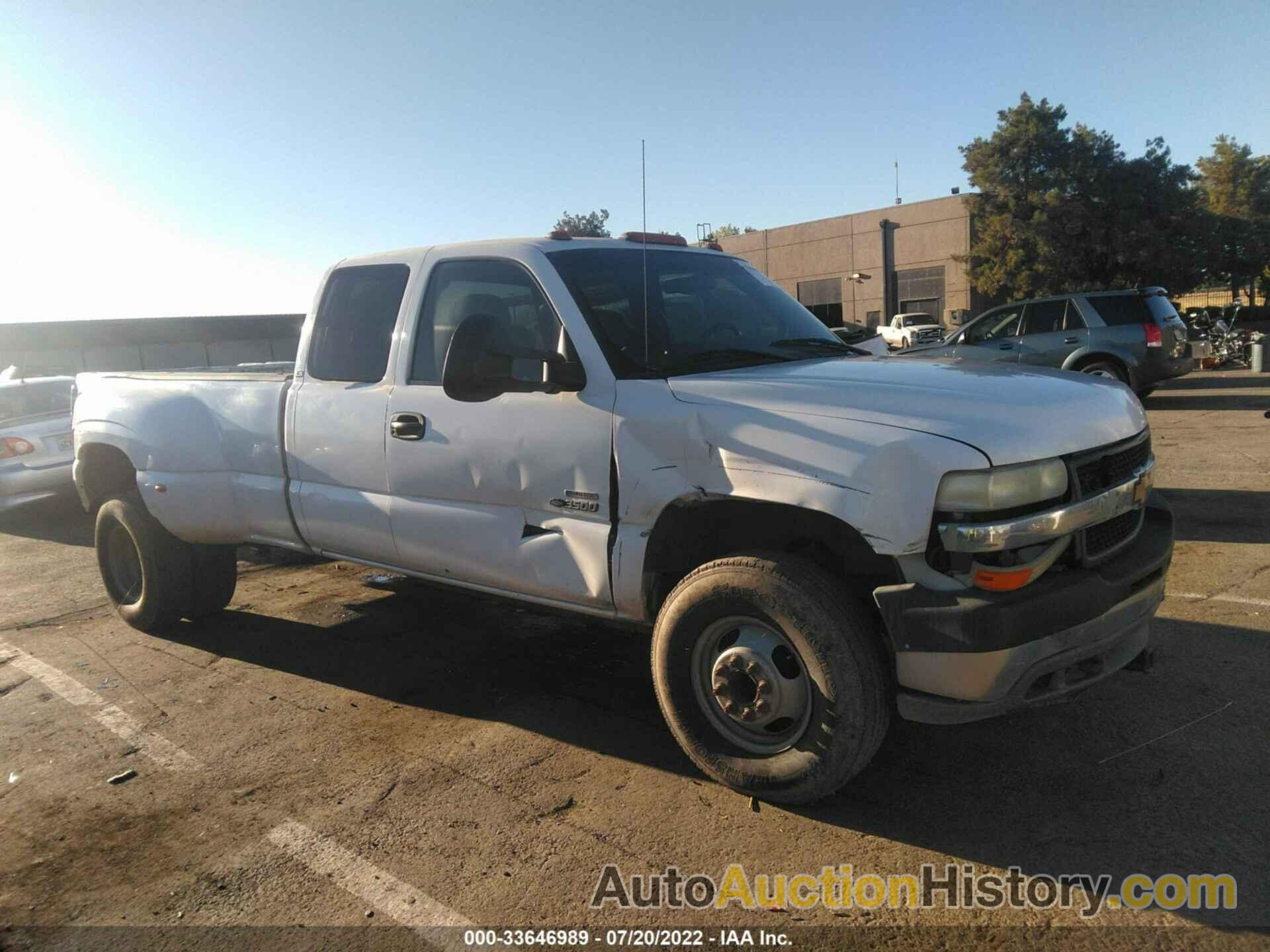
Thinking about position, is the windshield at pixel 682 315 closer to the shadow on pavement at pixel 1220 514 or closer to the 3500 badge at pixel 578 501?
the 3500 badge at pixel 578 501

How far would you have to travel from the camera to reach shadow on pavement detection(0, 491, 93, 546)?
30.1 feet

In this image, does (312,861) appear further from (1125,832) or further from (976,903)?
(1125,832)

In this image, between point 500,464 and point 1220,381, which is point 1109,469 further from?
point 1220,381

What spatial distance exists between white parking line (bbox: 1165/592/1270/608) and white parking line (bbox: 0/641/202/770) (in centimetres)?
492

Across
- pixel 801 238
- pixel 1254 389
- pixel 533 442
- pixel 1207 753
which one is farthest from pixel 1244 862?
pixel 801 238

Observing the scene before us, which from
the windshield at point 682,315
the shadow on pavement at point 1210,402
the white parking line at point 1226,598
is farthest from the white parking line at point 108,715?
the shadow on pavement at point 1210,402

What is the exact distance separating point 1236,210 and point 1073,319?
1276 inches

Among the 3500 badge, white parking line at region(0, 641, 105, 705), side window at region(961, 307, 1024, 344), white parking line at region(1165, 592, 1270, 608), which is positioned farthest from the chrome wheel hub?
side window at region(961, 307, 1024, 344)

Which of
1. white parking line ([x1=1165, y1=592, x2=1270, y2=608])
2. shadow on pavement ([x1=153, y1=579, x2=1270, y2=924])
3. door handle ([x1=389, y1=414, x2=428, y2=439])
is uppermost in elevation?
door handle ([x1=389, y1=414, x2=428, y2=439])

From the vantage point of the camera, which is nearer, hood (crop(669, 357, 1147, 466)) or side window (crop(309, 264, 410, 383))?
hood (crop(669, 357, 1147, 466))

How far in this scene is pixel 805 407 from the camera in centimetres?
297

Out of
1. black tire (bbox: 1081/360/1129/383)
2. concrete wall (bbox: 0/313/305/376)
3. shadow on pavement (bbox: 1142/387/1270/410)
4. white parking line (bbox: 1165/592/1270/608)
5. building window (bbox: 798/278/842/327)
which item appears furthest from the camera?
building window (bbox: 798/278/842/327)

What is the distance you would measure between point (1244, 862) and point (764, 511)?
1761 mm

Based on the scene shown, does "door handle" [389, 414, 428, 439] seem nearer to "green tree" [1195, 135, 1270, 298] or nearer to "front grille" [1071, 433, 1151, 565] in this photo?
"front grille" [1071, 433, 1151, 565]
